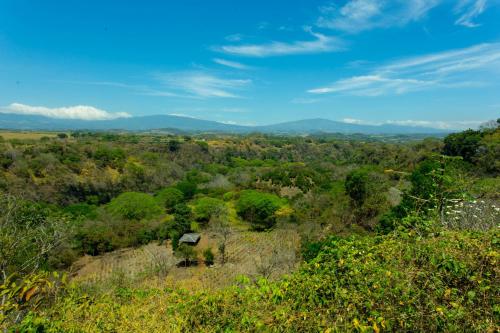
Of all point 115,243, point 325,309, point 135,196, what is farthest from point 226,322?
point 135,196

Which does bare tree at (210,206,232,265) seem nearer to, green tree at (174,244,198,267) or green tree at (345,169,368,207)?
green tree at (174,244,198,267)

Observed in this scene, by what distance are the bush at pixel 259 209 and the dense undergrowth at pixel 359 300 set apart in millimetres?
26432

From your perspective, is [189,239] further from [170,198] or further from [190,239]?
[170,198]

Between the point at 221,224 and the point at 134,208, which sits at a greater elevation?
the point at 221,224

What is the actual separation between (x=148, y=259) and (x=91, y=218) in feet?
41.3

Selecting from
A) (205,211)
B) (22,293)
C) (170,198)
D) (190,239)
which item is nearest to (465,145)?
(205,211)

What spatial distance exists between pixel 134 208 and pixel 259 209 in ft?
47.4

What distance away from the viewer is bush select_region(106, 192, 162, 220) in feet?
108

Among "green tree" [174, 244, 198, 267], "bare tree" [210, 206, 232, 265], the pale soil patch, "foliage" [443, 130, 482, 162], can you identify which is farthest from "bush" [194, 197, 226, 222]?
"foliage" [443, 130, 482, 162]

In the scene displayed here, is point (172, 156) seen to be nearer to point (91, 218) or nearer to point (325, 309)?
point (91, 218)

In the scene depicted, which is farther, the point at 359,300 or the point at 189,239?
the point at 189,239

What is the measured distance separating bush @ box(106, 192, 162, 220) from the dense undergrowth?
A: 30114 mm

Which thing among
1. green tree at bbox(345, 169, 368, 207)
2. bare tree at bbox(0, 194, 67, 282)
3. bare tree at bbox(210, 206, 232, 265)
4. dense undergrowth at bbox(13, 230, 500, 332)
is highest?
dense undergrowth at bbox(13, 230, 500, 332)

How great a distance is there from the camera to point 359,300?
350 centimetres
